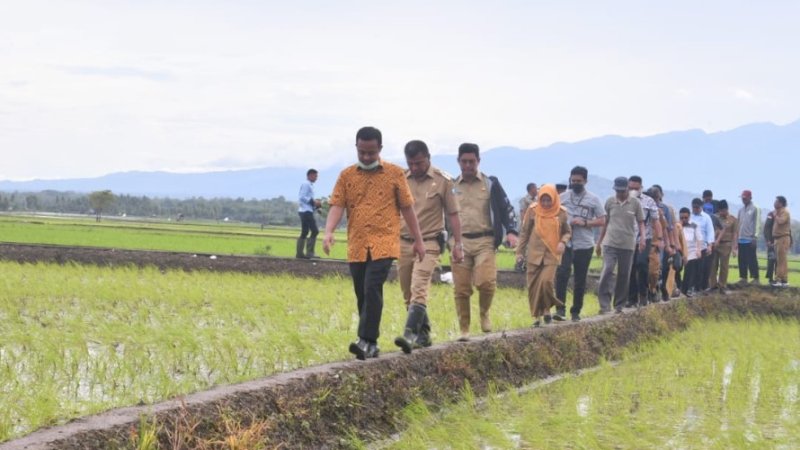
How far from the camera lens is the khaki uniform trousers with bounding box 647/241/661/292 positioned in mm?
14002

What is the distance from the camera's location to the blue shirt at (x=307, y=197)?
17672 mm

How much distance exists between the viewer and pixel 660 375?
8.94 m

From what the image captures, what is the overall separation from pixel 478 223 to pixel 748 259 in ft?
43.5

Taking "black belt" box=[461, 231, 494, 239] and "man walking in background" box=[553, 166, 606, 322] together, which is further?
"man walking in background" box=[553, 166, 606, 322]

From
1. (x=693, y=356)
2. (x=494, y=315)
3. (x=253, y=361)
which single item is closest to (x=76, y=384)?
(x=253, y=361)

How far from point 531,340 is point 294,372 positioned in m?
3.47

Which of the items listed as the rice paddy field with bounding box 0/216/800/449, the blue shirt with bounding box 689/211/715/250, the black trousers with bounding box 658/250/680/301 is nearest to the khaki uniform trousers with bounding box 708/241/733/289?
the blue shirt with bounding box 689/211/715/250

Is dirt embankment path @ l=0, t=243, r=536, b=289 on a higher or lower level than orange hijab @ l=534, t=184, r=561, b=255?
lower

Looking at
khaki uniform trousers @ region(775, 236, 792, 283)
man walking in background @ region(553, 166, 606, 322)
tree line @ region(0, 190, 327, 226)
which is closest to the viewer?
man walking in background @ region(553, 166, 606, 322)

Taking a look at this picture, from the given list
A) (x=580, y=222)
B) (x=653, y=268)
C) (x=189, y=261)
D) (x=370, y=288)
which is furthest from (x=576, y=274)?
(x=189, y=261)

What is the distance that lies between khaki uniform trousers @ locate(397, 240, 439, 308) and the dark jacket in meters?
0.83

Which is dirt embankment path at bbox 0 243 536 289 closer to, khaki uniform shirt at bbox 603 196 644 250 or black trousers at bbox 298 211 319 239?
black trousers at bbox 298 211 319 239

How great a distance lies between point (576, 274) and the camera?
1159cm

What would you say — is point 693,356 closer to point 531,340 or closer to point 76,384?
point 531,340
